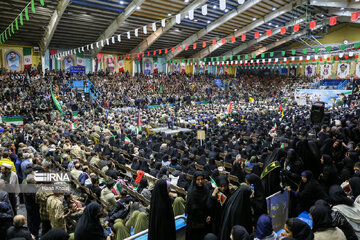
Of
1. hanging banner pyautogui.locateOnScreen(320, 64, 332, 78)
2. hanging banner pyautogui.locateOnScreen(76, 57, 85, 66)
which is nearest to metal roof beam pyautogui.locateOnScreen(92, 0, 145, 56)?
hanging banner pyautogui.locateOnScreen(76, 57, 85, 66)

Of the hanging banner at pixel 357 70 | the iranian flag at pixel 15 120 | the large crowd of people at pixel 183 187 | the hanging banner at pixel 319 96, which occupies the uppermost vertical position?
the hanging banner at pixel 357 70

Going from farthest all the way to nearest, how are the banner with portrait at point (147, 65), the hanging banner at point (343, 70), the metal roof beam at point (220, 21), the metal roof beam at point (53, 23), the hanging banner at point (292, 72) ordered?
the hanging banner at point (292, 72) < the hanging banner at point (343, 70) < the banner with portrait at point (147, 65) < the metal roof beam at point (220, 21) < the metal roof beam at point (53, 23)

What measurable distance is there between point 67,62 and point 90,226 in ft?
78.5

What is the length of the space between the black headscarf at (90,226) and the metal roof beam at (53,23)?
51.8 ft

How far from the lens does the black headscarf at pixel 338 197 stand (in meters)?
3.54

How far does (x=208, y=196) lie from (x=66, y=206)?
8.12 ft

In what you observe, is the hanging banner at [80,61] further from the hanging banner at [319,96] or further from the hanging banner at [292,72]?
the hanging banner at [292,72]

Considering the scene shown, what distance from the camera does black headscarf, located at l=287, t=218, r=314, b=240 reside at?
8.87ft

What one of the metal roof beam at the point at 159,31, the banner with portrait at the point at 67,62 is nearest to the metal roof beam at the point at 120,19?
the metal roof beam at the point at 159,31

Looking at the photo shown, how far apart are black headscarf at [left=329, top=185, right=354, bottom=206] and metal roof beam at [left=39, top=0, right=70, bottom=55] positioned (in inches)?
667

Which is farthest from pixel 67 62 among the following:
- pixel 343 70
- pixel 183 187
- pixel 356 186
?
pixel 343 70

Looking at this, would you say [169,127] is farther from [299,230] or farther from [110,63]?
[110,63]

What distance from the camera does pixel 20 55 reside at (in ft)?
69.0

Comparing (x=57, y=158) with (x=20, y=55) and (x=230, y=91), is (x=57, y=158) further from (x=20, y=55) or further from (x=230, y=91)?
(x=230, y=91)
